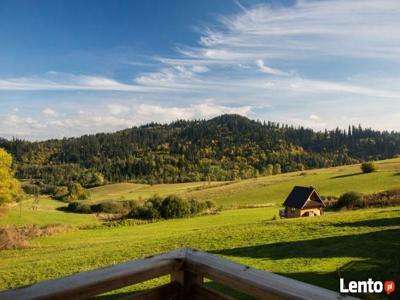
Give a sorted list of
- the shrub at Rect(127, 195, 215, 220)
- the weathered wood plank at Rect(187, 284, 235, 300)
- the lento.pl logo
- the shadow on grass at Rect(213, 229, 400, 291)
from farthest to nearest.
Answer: the shrub at Rect(127, 195, 215, 220)
the shadow on grass at Rect(213, 229, 400, 291)
the lento.pl logo
the weathered wood plank at Rect(187, 284, 235, 300)

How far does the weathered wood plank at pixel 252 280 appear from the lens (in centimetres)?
203

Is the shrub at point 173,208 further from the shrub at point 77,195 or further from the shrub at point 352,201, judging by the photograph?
the shrub at point 77,195

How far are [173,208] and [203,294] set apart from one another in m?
46.3

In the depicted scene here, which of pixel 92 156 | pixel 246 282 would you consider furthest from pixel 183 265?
pixel 92 156

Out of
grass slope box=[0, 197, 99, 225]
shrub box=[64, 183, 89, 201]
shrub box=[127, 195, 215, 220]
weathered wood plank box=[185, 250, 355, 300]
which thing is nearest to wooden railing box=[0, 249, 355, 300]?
weathered wood plank box=[185, 250, 355, 300]

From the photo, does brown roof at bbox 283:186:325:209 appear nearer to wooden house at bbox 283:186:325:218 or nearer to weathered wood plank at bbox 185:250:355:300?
wooden house at bbox 283:186:325:218

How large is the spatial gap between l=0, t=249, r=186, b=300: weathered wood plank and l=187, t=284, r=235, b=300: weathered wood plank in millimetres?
184

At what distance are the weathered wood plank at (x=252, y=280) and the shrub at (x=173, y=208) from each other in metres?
46.2

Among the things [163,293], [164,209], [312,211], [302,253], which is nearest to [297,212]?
[312,211]

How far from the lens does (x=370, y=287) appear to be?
32.4ft

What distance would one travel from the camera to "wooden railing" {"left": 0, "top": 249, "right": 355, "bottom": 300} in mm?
2064

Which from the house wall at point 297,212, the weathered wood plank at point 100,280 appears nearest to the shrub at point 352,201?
the house wall at point 297,212

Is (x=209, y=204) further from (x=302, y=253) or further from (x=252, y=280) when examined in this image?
(x=252, y=280)

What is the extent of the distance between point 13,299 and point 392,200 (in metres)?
39.9
